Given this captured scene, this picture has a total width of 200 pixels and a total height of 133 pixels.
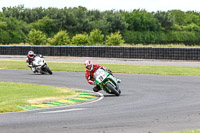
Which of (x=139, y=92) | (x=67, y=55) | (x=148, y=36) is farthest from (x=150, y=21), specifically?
(x=139, y=92)

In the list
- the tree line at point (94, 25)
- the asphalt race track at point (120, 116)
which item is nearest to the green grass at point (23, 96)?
the asphalt race track at point (120, 116)

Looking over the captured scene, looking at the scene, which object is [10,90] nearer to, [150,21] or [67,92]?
[67,92]

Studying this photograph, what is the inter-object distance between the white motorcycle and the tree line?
6243cm

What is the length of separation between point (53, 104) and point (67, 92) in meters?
3.69

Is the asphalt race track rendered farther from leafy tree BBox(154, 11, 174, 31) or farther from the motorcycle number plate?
leafy tree BBox(154, 11, 174, 31)

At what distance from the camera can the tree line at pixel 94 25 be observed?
9717 centimetres

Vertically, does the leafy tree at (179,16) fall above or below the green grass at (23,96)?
above

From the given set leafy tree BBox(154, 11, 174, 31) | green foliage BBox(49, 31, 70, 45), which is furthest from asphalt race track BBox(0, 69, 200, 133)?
leafy tree BBox(154, 11, 174, 31)

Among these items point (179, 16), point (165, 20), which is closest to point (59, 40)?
point (165, 20)

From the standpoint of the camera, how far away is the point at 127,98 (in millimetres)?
16531

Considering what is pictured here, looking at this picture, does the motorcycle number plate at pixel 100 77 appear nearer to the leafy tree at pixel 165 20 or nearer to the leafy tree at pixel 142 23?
the leafy tree at pixel 142 23

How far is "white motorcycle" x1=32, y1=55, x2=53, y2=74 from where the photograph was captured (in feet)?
95.5

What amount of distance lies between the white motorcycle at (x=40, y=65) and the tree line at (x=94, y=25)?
62.4 m

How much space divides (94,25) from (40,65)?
7654 centimetres
